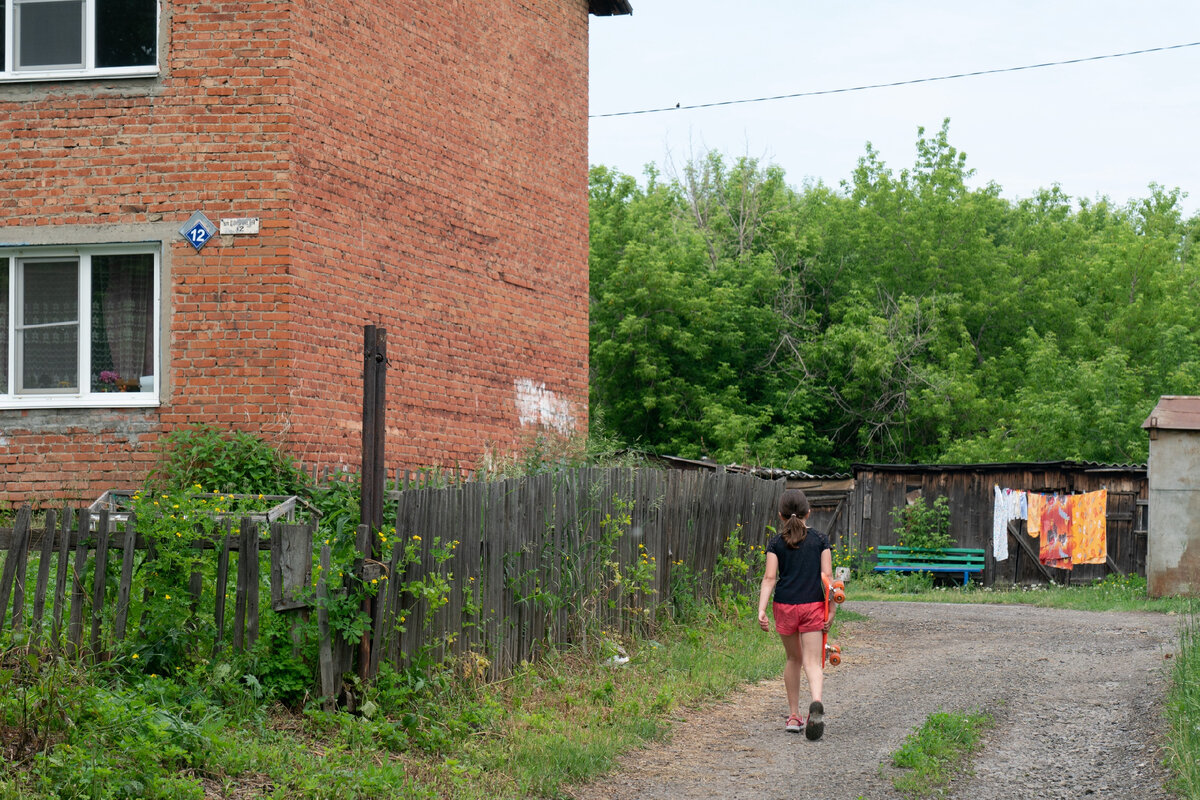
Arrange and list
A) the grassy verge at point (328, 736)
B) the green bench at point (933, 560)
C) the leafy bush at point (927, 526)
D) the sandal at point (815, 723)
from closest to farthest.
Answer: the grassy verge at point (328, 736) → the sandal at point (815, 723) → the green bench at point (933, 560) → the leafy bush at point (927, 526)

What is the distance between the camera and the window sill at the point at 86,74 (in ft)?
38.3

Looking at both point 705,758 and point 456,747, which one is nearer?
point 456,747

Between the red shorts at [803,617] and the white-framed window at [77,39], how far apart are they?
8080 millimetres

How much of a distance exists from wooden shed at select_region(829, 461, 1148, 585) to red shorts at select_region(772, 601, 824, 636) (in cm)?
1617

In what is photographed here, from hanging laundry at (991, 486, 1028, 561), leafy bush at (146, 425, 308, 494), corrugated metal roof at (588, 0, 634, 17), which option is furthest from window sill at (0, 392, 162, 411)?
hanging laundry at (991, 486, 1028, 561)

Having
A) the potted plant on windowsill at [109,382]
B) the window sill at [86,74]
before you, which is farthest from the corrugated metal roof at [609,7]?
the potted plant on windowsill at [109,382]

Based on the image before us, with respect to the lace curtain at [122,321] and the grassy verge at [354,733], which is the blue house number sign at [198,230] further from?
the grassy verge at [354,733]

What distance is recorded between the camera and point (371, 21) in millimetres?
12758

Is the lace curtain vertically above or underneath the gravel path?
above

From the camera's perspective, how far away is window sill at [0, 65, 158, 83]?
1167 cm

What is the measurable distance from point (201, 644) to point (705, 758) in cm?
304

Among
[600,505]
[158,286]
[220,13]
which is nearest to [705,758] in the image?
[600,505]

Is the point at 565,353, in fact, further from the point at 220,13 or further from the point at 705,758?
the point at 705,758

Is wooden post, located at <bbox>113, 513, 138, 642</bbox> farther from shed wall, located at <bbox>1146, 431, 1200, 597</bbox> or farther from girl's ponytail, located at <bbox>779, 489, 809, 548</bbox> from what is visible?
shed wall, located at <bbox>1146, 431, 1200, 597</bbox>
